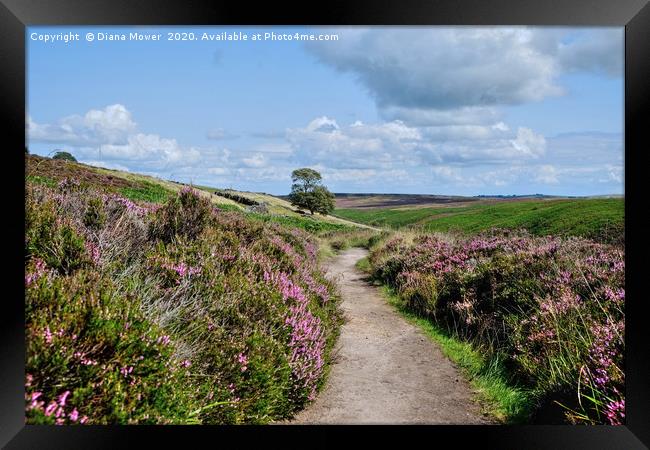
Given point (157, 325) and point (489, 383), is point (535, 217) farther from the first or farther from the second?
point (157, 325)

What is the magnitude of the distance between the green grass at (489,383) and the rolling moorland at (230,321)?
0.03 m

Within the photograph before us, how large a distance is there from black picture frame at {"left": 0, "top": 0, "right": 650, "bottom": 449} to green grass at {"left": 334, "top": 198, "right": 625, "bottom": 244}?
3.95 m

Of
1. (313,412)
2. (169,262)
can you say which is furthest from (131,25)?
(313,412)

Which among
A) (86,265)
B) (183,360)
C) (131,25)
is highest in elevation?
(131,25)

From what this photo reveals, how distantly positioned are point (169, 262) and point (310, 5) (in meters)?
3.50

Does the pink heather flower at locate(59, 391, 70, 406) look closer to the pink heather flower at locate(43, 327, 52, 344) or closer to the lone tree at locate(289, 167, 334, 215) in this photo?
the pink heather flower at locate(43, 327, 52, 344)

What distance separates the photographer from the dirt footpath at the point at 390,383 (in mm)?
5262

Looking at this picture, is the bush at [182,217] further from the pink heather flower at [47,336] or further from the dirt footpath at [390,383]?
the pink heather flower at [47,336]

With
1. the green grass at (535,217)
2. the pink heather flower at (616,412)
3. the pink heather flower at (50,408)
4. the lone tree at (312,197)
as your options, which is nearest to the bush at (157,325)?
the pink heather flower at (50,408)

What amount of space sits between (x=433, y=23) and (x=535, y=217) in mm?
13786

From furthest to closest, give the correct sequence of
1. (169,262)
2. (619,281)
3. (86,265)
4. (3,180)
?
(619,281)
(169,262)
(86,265)
(3,180)

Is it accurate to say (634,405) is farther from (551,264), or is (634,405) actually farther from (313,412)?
(551,264)

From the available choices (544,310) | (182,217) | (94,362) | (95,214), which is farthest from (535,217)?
(94,362)

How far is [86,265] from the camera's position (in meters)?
4.72
